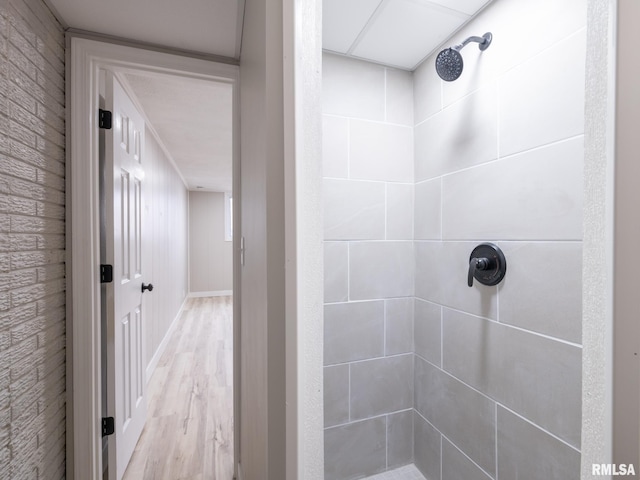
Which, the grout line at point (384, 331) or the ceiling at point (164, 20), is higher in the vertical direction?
the ceiling at point (164, 20)

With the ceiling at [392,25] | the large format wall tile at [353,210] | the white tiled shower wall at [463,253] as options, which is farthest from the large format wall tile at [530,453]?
the ceiling at [392,25]

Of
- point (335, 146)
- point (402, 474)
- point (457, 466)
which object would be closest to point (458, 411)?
point (457, 466)

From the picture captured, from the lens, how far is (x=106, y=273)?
4.66ft

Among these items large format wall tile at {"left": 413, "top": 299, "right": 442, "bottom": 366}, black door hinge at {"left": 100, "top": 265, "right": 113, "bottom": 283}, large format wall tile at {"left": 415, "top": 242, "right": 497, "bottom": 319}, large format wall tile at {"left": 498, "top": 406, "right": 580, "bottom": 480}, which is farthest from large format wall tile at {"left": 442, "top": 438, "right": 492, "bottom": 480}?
black door hinge at {"left": 100, "top": 265, "right": 113, "bottom": 283}

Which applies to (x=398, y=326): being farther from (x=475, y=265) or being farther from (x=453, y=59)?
(x=453, y=59)

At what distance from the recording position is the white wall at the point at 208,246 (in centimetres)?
635

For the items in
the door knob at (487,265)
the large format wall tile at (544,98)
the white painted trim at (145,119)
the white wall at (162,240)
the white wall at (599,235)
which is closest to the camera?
the white wall at (599,235)

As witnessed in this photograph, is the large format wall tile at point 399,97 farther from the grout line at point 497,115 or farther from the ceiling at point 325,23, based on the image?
the grout line at point 497,115

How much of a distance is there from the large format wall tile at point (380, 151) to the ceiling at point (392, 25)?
321 millimetres

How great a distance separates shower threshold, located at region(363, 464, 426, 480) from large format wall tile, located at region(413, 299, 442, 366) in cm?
57

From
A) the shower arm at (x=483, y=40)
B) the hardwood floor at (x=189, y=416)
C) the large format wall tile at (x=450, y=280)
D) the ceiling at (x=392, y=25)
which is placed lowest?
the hardwood floor at (x=189, y=416)

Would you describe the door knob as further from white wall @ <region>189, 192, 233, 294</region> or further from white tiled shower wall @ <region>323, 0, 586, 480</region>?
white wall @ <region>189, 192, 233, 294</region>

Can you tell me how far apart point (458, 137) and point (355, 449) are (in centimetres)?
151

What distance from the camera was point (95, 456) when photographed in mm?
1310
